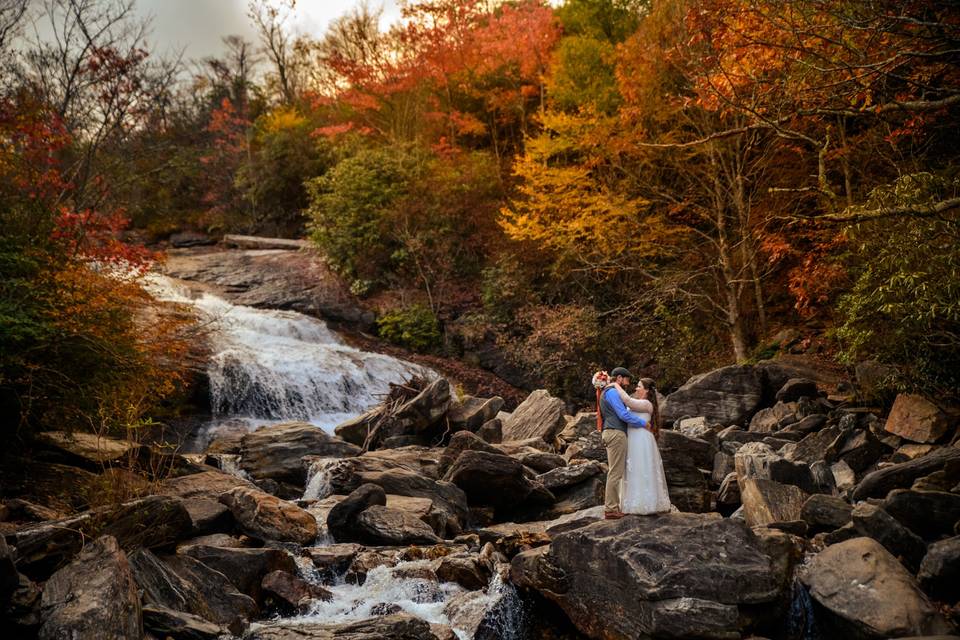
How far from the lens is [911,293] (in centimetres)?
1009

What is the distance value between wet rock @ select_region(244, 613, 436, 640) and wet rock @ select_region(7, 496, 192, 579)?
59.7 inches

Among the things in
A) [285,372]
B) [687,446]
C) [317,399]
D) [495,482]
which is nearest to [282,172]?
[285,372]

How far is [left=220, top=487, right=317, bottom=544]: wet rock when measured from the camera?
8094 mm

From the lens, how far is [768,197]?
55.9 ft

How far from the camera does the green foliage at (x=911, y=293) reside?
9258mm

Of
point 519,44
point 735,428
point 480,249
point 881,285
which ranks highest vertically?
point 519,44

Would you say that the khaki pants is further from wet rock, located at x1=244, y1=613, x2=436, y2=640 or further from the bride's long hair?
wet rock, located at x1=244, y1=613, x2=436, y2=640

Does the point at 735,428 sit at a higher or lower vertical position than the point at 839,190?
lower

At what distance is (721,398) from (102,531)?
11389 millimetres

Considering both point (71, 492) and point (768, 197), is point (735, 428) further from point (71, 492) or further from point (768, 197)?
point (71, 492)

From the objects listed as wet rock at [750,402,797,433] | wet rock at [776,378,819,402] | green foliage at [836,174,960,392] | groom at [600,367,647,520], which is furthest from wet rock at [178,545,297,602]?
wet rock at [776,378,819,402]

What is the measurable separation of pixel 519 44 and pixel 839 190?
12.6 metres

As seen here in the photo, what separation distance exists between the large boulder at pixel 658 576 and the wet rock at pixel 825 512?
181 cm

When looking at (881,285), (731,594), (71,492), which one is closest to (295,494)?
(71,492)
